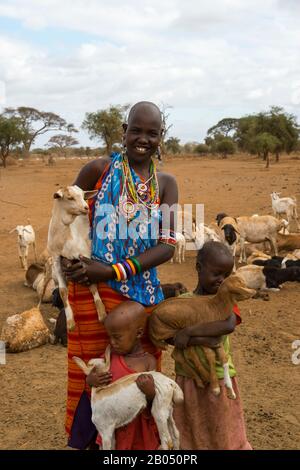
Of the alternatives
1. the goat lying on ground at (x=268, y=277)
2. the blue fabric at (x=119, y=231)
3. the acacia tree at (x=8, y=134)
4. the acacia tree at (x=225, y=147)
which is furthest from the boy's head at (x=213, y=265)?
the acacia tree at (x=225, y=147)

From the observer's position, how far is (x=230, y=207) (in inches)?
656

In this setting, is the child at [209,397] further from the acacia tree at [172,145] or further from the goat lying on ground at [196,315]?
the acacia tree at [172,145]

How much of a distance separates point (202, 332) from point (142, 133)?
3.14ft

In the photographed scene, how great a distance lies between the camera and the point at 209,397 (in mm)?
2629

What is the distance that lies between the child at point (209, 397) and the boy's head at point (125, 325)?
0.65 ft

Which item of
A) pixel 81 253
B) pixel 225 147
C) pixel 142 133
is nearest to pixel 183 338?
pixel 81 253

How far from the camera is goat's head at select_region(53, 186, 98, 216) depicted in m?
2.43

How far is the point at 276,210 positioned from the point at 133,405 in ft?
36.7

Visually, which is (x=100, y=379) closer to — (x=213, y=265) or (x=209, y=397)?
(x=209, y=397)

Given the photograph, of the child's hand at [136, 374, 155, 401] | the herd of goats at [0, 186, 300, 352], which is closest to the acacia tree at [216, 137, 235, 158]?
the herd of goats at [0, 186, 300, 352]

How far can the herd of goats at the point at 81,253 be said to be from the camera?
2.48 meters

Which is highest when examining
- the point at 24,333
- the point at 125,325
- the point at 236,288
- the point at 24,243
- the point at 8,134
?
the point at 8,134

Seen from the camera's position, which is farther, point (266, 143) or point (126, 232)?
point (266, 143)

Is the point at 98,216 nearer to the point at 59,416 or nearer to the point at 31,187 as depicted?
the point at 59,416
